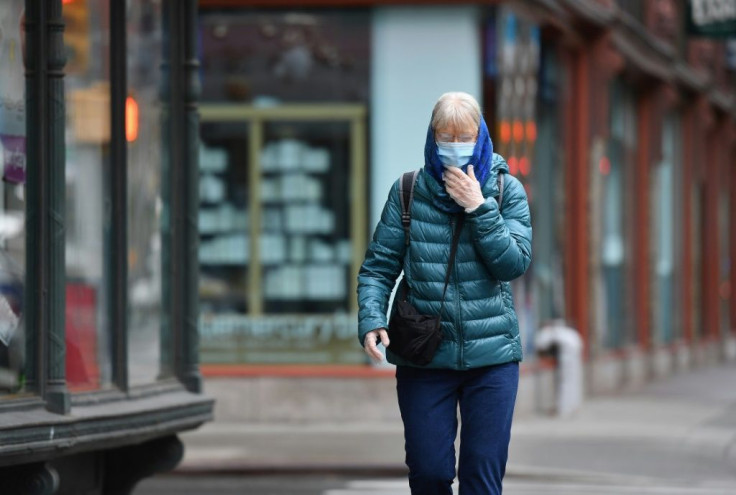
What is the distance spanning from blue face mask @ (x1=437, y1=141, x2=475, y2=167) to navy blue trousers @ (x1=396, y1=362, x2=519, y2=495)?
76 cm

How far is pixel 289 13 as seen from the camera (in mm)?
16359

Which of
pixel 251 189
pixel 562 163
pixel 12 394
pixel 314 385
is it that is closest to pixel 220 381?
pixel 314 385

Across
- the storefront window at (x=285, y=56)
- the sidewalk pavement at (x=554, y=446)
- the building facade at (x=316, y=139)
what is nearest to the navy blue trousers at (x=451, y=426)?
the sidewalk pavement at (x=554, y=446)

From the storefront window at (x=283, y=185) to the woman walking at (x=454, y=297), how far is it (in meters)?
10.2

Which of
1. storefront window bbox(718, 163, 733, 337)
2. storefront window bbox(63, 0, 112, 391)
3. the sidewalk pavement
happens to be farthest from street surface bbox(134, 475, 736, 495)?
storefront window bbox(718, 163, 733, 337)

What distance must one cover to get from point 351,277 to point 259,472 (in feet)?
14.3

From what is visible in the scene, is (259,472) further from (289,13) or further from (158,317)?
(289,13)

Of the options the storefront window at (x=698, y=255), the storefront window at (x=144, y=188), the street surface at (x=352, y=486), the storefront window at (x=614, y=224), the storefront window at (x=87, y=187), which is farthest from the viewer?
the storefront window at (x=698, y=255)

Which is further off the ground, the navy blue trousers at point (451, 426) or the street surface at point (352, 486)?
the navy blue trousers at point (451, 426)

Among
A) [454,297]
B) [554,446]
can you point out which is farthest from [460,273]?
[554,446]

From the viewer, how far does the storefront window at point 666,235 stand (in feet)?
85.6

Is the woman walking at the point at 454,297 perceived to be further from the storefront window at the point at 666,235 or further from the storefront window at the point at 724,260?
the storefront window at the point at 724,260

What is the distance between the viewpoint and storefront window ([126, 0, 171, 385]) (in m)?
→ 8.73

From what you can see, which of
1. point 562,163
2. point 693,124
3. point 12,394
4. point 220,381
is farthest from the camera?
point 693,124
